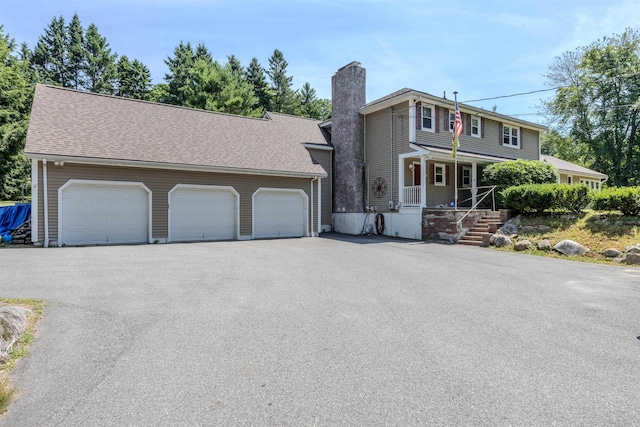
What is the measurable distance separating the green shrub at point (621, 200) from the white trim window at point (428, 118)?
7658 mm

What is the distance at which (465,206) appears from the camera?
19.3 metres

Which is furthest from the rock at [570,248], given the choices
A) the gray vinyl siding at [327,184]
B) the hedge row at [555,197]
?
the gray vinyl siding at [327,184]

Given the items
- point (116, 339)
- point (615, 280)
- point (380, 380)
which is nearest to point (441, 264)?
point (615, 280)

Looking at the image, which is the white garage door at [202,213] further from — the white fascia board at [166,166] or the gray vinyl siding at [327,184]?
the gray vinyl siding at [327,184]

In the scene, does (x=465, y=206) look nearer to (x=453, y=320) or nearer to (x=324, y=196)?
(x=324, y=196)

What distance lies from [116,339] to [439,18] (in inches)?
481

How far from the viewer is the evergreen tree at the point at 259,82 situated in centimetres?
4022

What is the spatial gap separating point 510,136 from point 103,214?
21.6 meters

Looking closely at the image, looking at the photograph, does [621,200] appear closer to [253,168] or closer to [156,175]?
[253,168]

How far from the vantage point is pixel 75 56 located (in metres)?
38.8

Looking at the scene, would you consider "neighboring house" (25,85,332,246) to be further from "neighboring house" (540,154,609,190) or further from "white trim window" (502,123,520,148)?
"neighboring house" (540,154,609,190)

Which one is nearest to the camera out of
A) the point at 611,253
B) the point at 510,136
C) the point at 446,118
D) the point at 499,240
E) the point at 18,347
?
the point at 18,347

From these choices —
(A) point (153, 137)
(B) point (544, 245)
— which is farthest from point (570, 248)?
(A) point (153, 137)

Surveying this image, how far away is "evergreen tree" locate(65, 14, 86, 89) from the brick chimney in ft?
110
